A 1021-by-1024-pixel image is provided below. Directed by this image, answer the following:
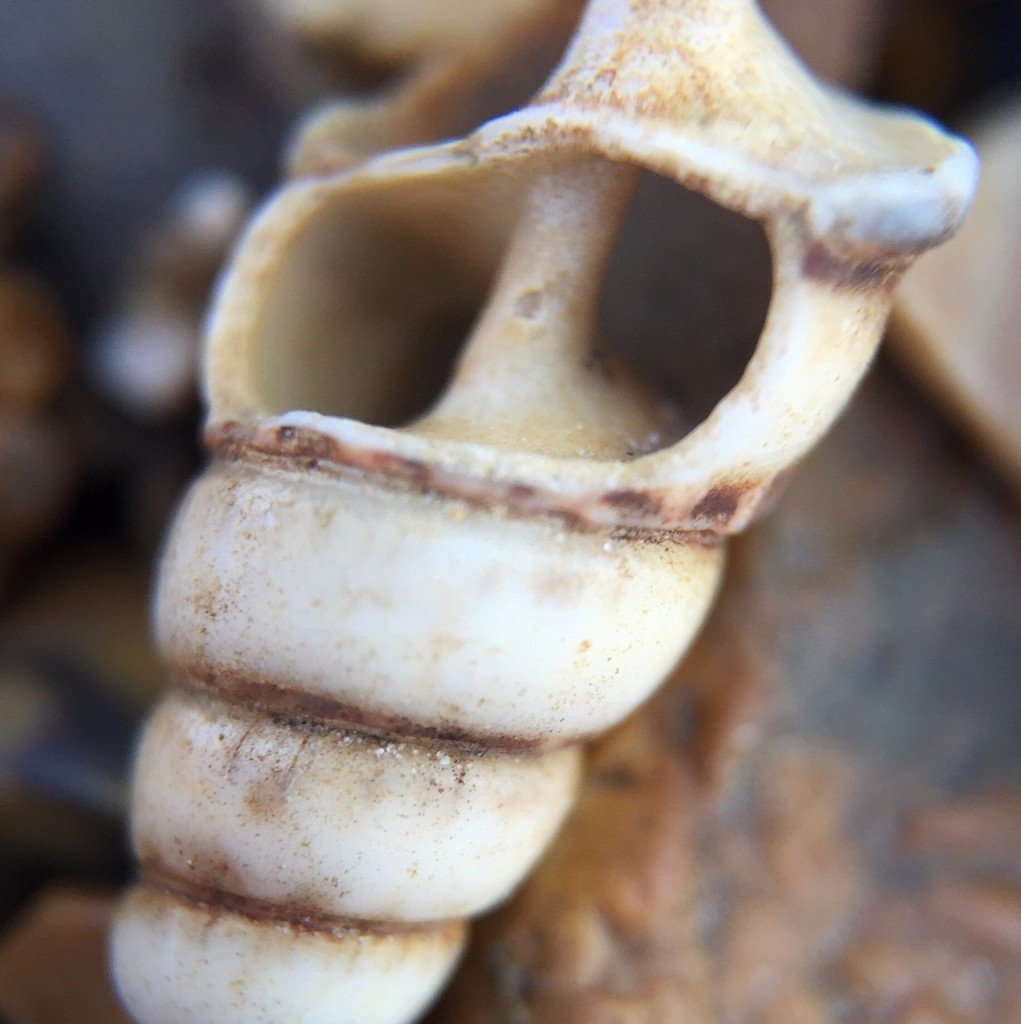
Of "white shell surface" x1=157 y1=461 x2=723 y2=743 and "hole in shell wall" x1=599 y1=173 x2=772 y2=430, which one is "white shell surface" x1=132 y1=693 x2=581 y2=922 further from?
"hole in shell wall" x1=599 y1=173 x2=772 y2=430

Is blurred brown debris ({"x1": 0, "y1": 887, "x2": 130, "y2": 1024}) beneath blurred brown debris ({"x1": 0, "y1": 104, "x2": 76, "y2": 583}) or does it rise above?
beneath

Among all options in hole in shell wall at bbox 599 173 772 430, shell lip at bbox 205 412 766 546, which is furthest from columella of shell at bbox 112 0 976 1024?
hole in shell wall at bbox 599 173 772 430

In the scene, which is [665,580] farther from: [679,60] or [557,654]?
[679,60]

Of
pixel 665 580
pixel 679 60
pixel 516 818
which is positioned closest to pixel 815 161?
pixel 679 60

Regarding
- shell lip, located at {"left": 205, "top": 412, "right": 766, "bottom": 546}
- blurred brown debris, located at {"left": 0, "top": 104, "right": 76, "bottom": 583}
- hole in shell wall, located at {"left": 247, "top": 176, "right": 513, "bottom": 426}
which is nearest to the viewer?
shell lip, located at {"left": 205, "top": 412, "right": 766, "bottom": 546}

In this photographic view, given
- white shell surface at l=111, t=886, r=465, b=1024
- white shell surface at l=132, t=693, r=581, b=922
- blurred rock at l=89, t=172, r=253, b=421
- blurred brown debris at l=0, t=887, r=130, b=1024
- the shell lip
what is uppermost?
the shell lip

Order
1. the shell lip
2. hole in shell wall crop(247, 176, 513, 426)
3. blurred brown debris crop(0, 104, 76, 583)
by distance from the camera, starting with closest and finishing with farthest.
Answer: the shell lip → hole in shell wall crop(247, 176, 513, 426) → blurred brown debris crop(0, 104, 76, 583)

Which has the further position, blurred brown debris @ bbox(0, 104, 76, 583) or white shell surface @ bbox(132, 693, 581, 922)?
blurred brown debris @ bbox(0, 104, 76, 583)

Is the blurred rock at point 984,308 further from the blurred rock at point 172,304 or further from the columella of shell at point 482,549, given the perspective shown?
the blurred rock at point 172,304

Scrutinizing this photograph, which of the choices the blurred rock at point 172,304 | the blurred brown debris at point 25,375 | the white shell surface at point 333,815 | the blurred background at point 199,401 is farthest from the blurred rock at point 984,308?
the blurred brown debris at point 25,375
